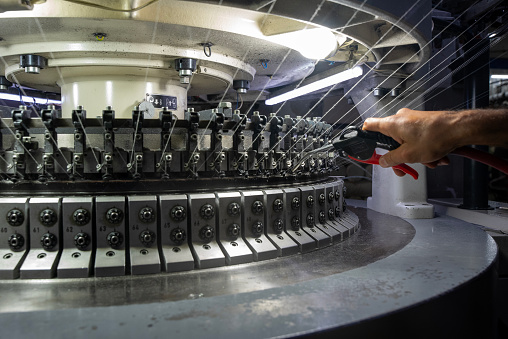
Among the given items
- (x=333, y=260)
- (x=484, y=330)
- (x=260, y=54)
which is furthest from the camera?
(x=260, y=54)

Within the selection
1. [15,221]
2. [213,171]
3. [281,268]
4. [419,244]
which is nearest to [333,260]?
[281,268]

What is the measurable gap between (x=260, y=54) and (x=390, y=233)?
1.80m

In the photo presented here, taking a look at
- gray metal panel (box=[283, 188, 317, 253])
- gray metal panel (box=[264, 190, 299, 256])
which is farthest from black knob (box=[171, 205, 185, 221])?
gray metal panel (box=[283, 188, 317, 253])

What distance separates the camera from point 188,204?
99.0 inches

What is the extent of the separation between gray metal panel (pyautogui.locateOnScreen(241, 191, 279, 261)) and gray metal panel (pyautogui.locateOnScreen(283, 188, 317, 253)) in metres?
0.23

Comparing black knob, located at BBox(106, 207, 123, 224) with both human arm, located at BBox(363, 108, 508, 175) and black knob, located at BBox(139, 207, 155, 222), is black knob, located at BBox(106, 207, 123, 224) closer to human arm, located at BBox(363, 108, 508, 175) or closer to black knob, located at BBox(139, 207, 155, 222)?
black knob, located at BBox(139, 207, 155, 222)

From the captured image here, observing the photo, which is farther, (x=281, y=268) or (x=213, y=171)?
(x=213, y=171)

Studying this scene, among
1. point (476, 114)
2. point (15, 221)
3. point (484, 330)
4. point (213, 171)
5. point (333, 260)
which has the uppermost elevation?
point (476, 114)

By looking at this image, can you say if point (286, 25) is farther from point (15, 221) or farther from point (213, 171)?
point (15, 221)

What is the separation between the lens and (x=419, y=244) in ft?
9.82

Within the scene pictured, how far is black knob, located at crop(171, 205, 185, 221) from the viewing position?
244 centimetres

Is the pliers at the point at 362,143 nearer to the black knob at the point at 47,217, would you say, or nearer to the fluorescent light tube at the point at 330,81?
the black knob at the point at 47,217

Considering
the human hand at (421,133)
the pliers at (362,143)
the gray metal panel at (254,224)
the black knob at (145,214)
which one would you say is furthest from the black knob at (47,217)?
the human hand at (421,133)

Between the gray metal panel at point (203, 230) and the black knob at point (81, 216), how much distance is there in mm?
571
